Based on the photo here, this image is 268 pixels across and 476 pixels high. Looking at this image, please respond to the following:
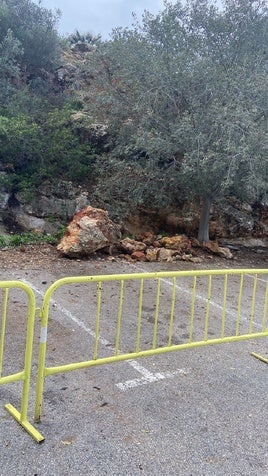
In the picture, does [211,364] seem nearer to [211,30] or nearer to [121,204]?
[121,204]

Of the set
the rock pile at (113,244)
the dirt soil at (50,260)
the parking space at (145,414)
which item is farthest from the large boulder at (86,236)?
the parking space at (145,414)

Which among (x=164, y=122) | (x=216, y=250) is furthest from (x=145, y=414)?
(x=164, y=122)

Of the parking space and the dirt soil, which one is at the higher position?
the dirt soil

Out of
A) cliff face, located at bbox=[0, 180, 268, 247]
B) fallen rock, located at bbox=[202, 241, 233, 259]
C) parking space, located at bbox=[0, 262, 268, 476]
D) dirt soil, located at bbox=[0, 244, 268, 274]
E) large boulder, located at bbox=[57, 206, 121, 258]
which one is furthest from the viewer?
fallen rock, located at bbox=[202, 241, 233, 259]

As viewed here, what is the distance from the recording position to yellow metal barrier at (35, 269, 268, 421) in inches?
146

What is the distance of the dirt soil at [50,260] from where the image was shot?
7.79 metres

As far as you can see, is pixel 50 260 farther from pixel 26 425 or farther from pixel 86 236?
pixel 26 425


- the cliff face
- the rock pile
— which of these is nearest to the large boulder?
the rock pile

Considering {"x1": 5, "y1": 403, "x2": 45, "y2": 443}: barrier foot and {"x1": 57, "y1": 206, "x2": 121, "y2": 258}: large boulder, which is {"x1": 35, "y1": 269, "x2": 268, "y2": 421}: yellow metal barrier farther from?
{"x1": 57, "y1": 206, "x2": 121, "y2": 258}: large boulder

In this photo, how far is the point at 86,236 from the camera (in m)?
8.45

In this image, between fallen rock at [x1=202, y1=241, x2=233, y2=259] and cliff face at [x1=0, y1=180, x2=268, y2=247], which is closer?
cliff face at [x1=0, y1=180, x2=268, y2=247]

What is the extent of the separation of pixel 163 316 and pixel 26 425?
3137 millimetres

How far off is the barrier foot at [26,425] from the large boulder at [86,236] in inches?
212

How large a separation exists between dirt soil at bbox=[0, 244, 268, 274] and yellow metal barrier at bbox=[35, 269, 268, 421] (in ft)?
4.64
